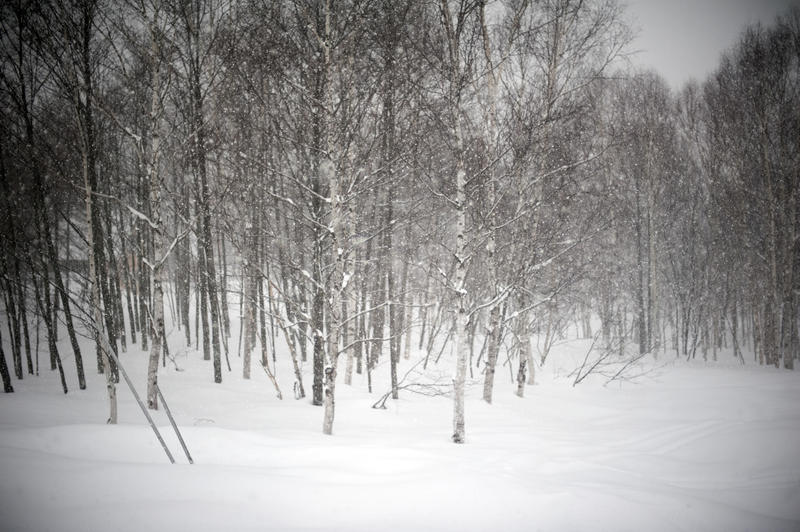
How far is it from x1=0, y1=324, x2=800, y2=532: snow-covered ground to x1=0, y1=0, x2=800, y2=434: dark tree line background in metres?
1.30

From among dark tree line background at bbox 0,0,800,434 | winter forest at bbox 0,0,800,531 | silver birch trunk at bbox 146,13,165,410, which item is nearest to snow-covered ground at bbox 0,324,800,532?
winter forest at bbox 0,0,800,531

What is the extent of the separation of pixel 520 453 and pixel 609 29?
8975 millimetres

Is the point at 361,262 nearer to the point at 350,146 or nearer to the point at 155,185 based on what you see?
the point at 350,146

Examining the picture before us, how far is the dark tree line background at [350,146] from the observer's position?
244 inches

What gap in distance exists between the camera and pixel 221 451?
4531mm

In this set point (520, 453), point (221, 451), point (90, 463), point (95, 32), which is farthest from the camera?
point (95, 32)

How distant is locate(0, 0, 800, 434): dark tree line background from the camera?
20.3 ft

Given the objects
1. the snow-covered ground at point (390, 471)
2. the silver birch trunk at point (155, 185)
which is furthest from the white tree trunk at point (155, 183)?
the snow-covered ground at point (390, 471)

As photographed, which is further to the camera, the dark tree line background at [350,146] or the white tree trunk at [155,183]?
the white tree trunk at [155,183]

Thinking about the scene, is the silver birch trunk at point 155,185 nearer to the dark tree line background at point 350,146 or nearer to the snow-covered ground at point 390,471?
the dark tree line background at point 350,146

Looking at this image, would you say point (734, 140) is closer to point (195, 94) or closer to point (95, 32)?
point (195, 94)

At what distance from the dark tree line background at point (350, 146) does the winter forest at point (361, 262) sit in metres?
0.09

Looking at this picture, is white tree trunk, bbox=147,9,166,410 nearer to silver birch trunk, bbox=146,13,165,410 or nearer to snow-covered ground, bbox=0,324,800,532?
silver birch trunk, bbox=146,13,165,410

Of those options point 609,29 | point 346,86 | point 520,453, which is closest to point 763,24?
point 609,29
